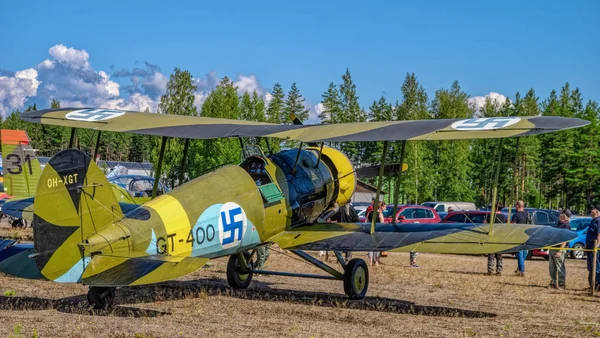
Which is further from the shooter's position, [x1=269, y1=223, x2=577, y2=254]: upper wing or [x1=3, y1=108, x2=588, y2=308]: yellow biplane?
[x1=269, y1=223, x2=577, y2=254]: upper wing

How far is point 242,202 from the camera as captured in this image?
35.8 ft

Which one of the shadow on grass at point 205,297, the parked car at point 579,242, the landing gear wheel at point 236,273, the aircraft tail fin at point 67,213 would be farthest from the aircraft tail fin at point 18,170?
the parked car at point 579,242

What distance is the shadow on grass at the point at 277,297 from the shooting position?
10978mm

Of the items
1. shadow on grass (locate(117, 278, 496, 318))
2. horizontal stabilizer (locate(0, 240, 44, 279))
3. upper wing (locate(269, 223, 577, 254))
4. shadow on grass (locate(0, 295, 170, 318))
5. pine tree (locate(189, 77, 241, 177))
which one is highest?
pine tree (locate(189, 77, 241, 177))

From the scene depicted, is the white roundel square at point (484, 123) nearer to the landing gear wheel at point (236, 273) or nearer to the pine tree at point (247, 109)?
the landing gear wheel at point (236, 273)

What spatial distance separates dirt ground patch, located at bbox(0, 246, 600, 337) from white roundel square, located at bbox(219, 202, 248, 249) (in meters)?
0.96

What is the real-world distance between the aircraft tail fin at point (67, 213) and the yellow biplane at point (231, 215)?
12 mm

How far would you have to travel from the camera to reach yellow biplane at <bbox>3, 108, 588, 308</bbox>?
28.4 ft

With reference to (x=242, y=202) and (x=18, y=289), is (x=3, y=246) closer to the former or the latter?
(x=18, y=289)

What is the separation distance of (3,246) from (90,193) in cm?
190

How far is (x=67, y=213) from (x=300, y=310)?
366 cm

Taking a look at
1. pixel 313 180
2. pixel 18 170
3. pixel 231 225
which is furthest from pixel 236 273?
pixel 18 170

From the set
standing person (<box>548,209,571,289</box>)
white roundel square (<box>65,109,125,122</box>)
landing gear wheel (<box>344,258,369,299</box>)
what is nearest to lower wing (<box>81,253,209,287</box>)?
landing gear wheel (<box>344,258,369,299</box>)

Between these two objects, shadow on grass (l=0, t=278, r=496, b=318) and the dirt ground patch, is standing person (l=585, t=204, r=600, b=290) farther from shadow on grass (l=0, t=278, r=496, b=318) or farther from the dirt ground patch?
shadow on grass (l=0, t=278, r=496, b=318)
